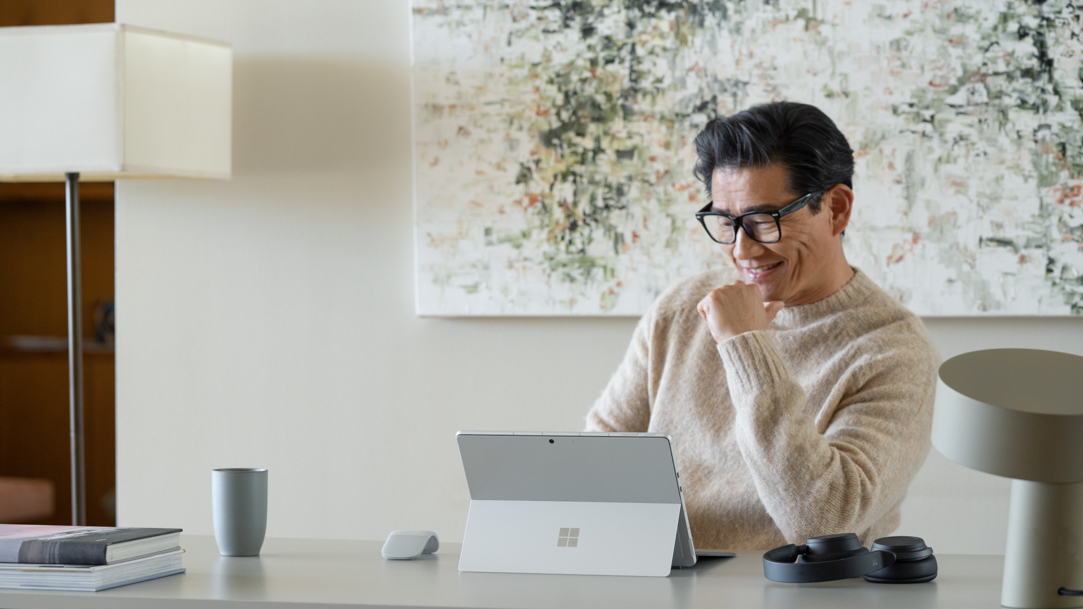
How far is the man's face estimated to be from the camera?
63.8 inches

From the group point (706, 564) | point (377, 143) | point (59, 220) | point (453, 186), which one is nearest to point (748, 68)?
point (453, 186)

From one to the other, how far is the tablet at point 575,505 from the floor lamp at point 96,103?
54.5 inches

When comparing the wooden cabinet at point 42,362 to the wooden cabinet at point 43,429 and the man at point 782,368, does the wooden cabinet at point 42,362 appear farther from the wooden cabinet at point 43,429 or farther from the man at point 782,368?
the man at point 782,368

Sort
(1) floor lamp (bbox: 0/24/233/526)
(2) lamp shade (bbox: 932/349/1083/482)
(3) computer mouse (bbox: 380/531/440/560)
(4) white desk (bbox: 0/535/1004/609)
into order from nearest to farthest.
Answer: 1. (2) lamp shade (bbox: 932/349/1083/482)
2. (4) white desk (bbox: 0/535/1004/609)
3. (3) computer mouse (bbox: 380/531/440/560)
4. (1) floor lamp (bbox: 0/24/233/526)

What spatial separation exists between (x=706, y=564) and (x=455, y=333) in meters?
1.39

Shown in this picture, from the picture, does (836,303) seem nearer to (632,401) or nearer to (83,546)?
(632,401)

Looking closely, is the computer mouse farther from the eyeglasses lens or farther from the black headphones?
the eyeglasses lens

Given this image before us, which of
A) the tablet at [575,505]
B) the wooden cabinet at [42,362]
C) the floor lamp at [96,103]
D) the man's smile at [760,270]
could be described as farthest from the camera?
the wooden cabinet at [42,362]

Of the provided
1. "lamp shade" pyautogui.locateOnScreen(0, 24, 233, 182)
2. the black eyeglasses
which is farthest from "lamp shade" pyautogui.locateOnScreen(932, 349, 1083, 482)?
"lamp shade" pyautogui.locateOnScreen(0, 24, 233, 182)

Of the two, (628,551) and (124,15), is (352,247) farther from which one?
(628,551)

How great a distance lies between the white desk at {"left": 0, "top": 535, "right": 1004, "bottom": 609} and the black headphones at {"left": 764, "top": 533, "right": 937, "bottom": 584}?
13mm

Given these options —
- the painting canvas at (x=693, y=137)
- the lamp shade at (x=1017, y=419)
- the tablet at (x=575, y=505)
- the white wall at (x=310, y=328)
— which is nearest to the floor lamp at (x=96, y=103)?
the white wall at (x=310, y=328)

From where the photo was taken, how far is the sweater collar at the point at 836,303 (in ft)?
5.52

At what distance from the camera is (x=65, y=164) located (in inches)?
88.0
